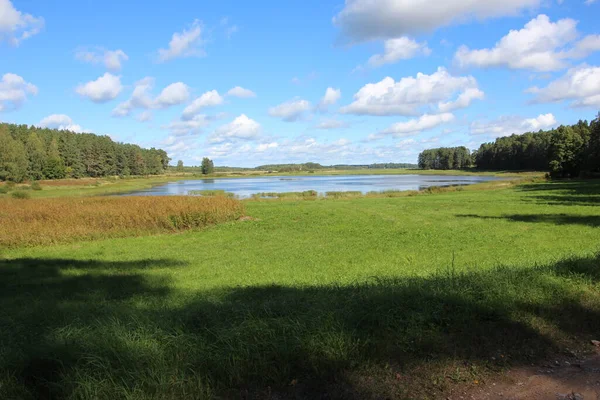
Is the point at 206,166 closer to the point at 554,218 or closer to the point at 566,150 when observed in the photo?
the point at 566,150

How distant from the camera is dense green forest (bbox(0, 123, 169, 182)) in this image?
7788cm

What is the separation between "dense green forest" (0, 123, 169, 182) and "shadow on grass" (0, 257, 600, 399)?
88.1m

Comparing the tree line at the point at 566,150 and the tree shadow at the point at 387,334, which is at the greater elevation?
the tree line at the point at 566,150

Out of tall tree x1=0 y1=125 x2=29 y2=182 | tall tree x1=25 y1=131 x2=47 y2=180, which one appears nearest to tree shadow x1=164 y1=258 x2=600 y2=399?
tall tree x1=0 y1=125 x2=29 y2=182

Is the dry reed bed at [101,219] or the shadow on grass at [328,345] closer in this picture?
the shadow on grass at [328,345]

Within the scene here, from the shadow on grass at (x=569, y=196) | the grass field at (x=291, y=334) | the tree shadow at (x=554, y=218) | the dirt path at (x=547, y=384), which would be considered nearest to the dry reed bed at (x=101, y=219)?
the grass field at (x=291, y=334)

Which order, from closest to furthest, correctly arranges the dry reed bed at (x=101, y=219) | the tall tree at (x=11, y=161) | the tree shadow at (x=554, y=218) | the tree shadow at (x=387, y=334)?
the tree shadow at (x=387, y=334) → the tree shadow at (x=554, y=218) → the dry reed bed at (x=101, y=219) → the tall tree at (x=11, y=161)

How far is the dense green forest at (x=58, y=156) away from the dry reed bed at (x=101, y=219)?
2523 inches

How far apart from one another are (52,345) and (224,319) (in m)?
1.80

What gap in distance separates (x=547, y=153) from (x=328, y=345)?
99.6 meters

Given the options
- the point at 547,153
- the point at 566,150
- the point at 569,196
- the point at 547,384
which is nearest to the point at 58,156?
the point at 569,196

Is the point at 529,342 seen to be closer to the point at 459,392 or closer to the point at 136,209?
the point at 459,392

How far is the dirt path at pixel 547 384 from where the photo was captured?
3236 millimetres

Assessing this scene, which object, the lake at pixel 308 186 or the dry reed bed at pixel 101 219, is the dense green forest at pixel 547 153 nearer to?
the lake at pixel 308 186
